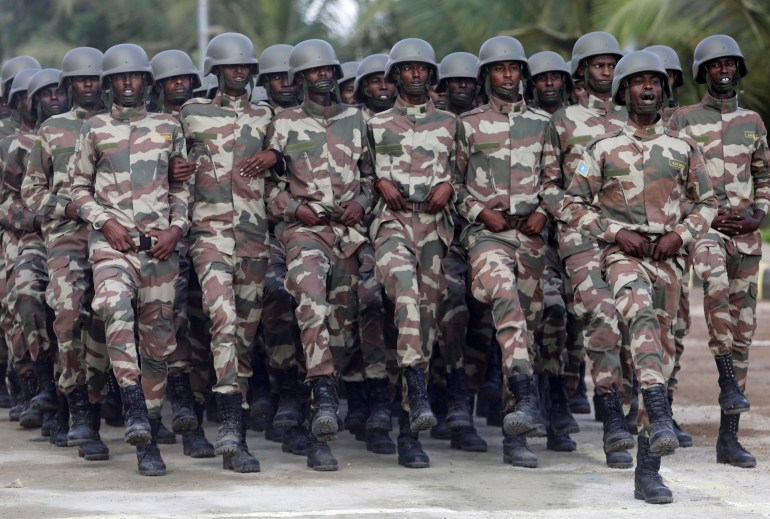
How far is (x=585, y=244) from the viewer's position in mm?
9219

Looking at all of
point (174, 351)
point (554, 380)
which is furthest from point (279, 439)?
point (554, 380)

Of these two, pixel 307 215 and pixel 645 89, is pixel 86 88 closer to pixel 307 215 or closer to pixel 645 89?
pixel 307 215

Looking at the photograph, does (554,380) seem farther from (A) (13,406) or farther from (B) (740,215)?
(A) (13,406)

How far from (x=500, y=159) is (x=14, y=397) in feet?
13.6

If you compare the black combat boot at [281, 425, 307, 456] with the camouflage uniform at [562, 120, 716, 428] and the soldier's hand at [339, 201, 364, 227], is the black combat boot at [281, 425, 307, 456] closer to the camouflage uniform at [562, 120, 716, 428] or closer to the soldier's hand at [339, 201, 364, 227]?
the soldier's hand at [339, 201, 364, 227]

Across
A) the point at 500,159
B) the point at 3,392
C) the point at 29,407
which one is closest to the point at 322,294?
the point at 500,159

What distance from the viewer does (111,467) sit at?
8.94 m

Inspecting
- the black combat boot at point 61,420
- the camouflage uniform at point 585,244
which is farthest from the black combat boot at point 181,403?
the camouflage uniform at point 585,244

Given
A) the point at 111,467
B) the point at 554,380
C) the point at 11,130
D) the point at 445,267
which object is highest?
the point at 11,130

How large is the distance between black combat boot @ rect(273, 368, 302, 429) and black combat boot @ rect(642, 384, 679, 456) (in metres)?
2.43

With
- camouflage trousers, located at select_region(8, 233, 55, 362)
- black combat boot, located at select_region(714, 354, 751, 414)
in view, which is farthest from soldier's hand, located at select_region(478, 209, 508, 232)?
camouflage trousers, located at select_region(8, 233, 55, 362)

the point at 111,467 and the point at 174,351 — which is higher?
the point at 174,351

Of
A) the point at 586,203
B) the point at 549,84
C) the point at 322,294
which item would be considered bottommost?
the point at 322,294

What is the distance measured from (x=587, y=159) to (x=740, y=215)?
1.37 meters
